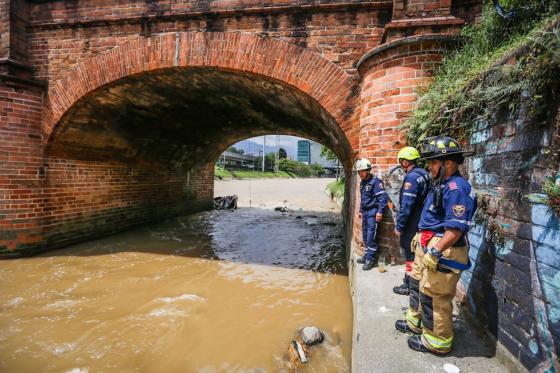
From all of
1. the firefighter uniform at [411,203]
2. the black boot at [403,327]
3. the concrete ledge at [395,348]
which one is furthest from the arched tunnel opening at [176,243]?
the firefighter uniform at [411,203]

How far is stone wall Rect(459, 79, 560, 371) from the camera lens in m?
1.55

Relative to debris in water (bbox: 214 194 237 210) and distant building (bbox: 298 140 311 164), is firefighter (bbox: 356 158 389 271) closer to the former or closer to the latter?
debris in water (bbox: 214 194 237 210)

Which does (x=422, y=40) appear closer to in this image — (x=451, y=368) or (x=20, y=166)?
(x=451, y=368)

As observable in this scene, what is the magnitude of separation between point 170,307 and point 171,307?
0.01 meters

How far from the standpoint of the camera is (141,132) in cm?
748

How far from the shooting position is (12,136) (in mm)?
5344

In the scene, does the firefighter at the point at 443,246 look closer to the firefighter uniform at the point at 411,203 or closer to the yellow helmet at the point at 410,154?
the firefighter uniform at the point at 411,203

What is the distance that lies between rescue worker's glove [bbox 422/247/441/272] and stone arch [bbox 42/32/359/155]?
2732 millimetres

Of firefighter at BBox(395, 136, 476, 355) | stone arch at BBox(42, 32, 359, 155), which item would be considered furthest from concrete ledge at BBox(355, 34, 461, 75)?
firefighter at BBox(395, 136, 476, 355)

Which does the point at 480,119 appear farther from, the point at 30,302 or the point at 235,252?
the point at 30,302

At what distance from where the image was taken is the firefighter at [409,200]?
2928mm

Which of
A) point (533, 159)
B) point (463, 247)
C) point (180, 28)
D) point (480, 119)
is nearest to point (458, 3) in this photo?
point (480, 119)

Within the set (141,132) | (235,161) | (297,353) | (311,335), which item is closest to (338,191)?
(141,132)

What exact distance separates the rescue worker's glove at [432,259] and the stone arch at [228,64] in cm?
273
